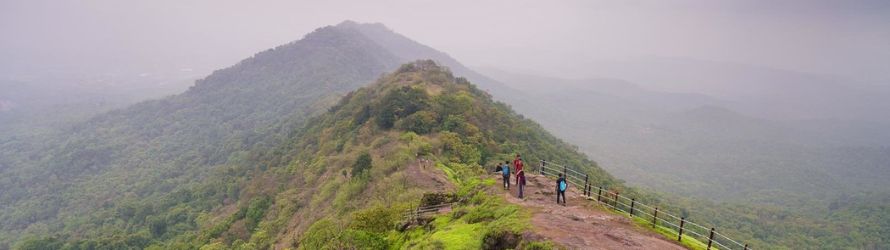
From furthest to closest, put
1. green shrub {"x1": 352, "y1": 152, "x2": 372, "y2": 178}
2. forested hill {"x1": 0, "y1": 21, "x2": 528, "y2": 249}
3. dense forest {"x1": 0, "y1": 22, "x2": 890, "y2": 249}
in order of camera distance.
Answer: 1. forested hill {"x1": 0, "y1": 21, "x2": 528, "y2": 249}
2. green shrub {"x1": 352, "y1": 152, "x2": 372, "y2": 178}
3. dense forest {"x1": 0, "y1": 22, "x2": 890, "y2": 249}

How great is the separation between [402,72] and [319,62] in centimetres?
10393

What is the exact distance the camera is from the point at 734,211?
326 ft

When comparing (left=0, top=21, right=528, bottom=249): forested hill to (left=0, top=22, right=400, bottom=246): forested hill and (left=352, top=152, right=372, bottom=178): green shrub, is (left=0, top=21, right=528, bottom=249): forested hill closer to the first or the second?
(left=0, top=22, right=400, bottom=246): forested hill

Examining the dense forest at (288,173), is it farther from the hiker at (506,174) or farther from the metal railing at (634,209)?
the metal railing at (634,209)

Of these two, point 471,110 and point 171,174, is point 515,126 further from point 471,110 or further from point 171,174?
point 171,174

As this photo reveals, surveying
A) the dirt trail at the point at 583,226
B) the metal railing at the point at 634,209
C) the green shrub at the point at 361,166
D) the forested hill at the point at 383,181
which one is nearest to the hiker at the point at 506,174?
the dirt trail at the point at 583,226

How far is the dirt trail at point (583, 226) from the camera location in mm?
17375

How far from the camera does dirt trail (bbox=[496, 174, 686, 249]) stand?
17.4 meters

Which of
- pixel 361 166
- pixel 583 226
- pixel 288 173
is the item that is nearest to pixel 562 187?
pixel 583 226

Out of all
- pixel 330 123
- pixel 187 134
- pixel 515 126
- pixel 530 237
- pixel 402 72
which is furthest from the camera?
pixel 187 134

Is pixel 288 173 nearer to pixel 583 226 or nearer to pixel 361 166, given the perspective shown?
pixel 361 166

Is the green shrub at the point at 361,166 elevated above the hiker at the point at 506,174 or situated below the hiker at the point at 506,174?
below

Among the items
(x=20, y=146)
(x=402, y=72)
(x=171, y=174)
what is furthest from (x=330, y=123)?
(x=20, y=146)

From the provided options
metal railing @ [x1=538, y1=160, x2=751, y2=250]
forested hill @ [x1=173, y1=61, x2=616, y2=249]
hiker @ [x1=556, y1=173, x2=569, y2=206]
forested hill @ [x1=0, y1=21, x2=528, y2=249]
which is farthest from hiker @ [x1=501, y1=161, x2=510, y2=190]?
forested hill @ [x1=0, y1=21, x2=528, y2=249]
